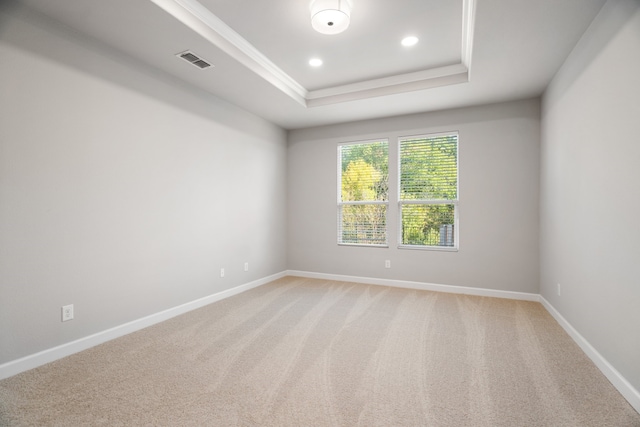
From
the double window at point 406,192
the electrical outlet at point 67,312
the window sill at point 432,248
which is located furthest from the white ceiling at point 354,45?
the electrical outlet at point 67,312

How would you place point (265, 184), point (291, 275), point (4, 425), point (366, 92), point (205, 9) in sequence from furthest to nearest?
point (291, 275), point (265, 184), point (366, 92), point (205, 9), point (4, 425)

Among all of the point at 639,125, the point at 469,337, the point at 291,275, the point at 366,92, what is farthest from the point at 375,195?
the point at 639,125

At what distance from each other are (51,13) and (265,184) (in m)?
3.09

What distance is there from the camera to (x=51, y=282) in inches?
92.9

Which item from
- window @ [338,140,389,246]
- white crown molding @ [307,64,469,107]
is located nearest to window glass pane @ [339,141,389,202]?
window @ [338,140,389,246]

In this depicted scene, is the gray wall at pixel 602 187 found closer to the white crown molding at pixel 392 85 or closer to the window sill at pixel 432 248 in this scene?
the white crown molding at pixel 392 85

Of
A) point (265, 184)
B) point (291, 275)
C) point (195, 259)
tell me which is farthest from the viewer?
point (291, 275)

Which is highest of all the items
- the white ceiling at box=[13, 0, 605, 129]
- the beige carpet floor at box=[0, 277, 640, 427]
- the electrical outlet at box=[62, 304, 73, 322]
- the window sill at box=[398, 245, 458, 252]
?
the white ceiling at box=[13, 0, 605, 129]

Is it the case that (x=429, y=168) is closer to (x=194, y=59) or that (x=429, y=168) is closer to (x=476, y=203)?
(x=476, y=203)

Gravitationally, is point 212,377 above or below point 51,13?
below

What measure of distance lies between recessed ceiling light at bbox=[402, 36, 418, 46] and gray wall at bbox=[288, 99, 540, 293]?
170 centimetres

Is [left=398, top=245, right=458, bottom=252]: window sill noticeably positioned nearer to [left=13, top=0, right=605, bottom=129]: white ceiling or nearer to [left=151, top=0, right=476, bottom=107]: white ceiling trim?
[left=13, top=0, right=605, bottom=129]: white ceiling

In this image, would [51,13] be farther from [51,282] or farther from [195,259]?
[195,259]

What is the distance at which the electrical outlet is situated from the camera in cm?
243
